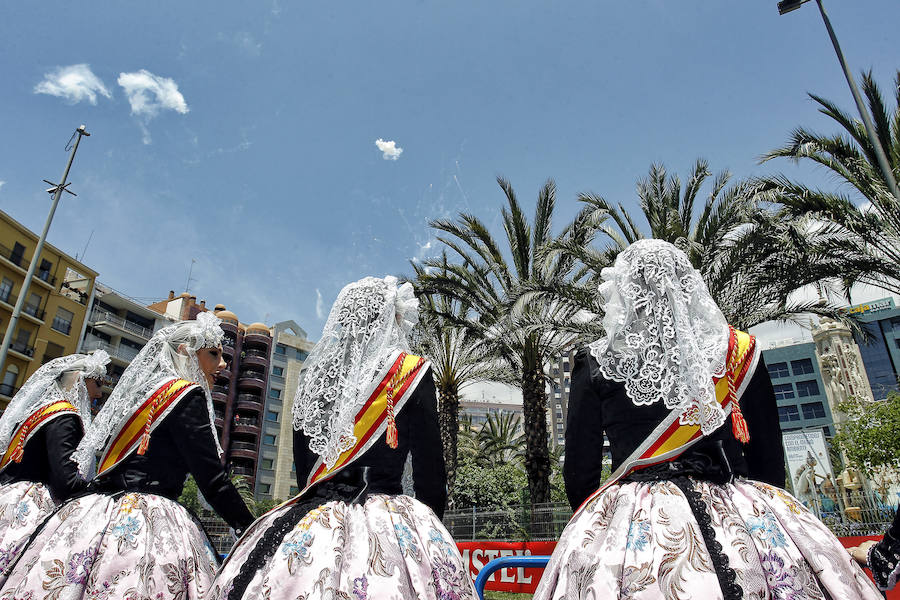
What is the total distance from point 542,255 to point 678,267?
37.4 ft

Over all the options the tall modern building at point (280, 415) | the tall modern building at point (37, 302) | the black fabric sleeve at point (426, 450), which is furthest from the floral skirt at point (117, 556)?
the tall modern building at point (280, 415)

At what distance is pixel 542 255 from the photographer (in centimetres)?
1373

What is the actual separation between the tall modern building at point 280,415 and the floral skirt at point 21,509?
1952 inches

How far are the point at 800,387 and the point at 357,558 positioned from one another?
7704cm

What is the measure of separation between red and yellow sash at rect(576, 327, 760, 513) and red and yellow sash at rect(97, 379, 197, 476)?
2152 millimetres

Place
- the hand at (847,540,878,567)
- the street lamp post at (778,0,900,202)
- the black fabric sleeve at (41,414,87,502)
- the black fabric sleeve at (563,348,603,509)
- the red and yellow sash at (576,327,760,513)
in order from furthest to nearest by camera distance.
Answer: the street lamp post at (778,0,900,202) < the black fabric sleeve at (41,414,87,502) < the black fabric sleeve at (563,348,603,509) < the red and yellow sash at (576,327,760,513) < the hand at (847,540,878,567)

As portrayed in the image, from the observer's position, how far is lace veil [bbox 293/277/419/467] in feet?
8.10

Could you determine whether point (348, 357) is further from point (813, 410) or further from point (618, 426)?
point (813, 410)

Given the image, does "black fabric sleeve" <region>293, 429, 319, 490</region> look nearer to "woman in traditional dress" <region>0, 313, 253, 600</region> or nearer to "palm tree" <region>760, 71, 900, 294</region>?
"woman in traditional dress" <region>0, 313, 253, 600</region>

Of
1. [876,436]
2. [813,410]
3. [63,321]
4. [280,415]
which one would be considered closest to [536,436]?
[876,436]

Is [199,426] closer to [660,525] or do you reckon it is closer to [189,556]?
[189,556]

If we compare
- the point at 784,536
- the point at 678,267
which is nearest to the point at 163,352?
the point at 678,267

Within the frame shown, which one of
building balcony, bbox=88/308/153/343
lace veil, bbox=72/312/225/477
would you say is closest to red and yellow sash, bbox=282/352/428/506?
lace veil, bbox=72/312/225/477

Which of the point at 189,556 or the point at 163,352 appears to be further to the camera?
the point at 163,352
